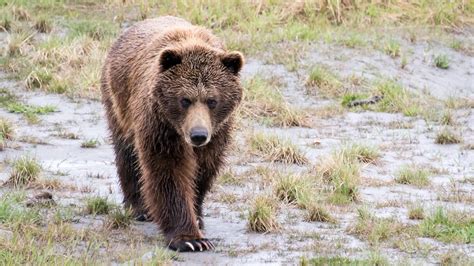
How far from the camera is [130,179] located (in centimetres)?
770

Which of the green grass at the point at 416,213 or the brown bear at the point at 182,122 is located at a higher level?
the brown bear at the point at 182,122

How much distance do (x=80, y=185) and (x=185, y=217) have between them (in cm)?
187

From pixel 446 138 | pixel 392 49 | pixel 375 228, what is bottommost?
pixel 392 49

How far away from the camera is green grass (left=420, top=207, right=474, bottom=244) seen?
694 centimetres

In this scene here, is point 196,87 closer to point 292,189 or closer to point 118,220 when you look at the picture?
point 118,220

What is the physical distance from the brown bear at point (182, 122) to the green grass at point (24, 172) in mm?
1265

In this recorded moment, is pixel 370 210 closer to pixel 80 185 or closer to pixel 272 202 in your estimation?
pixel 272 202

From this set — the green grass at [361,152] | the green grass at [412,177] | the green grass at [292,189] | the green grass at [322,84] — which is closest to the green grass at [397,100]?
the green grass at [322,84]

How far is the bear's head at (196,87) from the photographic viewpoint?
6.62 m

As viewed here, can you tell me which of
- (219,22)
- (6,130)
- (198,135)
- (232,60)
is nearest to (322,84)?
(219,22)

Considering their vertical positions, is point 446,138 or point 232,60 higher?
point 232,60

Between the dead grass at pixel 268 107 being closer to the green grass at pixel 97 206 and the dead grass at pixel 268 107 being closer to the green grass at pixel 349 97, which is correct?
the green grass at pixel 349 97

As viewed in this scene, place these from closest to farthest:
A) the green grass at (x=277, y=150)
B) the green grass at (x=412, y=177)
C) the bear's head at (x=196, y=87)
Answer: the bear's head at (x=196, y=87) → the green grass at (x=412, y=177) → the green grass at (x=277, y=150)

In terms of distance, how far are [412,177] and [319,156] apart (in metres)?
1.01
